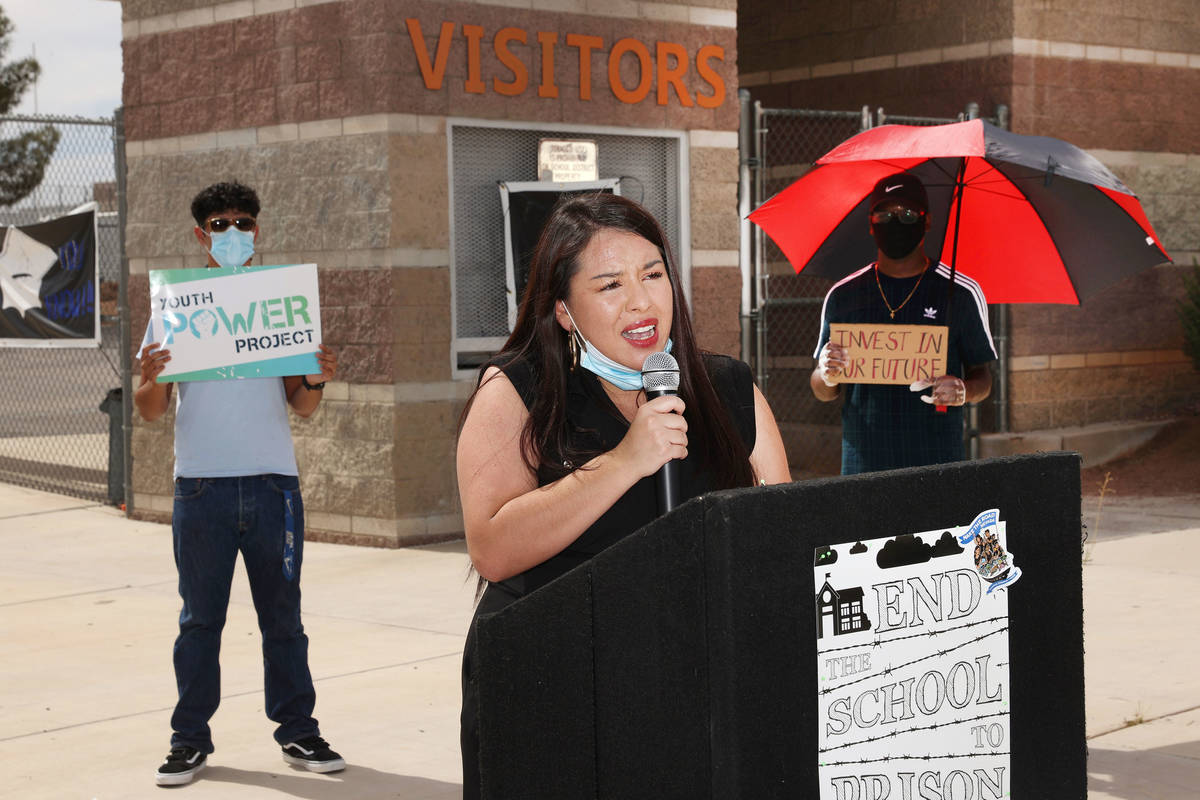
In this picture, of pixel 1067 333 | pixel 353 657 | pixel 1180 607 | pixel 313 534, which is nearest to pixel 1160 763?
pixel 1180 607

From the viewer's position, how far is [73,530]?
38.6ft

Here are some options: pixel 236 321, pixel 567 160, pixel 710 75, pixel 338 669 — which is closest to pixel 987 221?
pixel 236 321

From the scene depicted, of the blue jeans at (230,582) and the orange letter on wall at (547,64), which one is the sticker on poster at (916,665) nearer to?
the blue jeans at (230,582)

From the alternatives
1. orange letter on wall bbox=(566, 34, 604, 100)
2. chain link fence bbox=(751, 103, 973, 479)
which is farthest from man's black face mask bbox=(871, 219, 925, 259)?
chain link fence bbox=(751, 103, 973, 479)

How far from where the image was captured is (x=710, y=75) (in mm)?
11906

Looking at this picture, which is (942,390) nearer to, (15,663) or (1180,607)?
(1180,607)

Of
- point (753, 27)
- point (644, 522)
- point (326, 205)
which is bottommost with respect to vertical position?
point (644, 522)

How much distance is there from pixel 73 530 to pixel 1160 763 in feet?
28.1

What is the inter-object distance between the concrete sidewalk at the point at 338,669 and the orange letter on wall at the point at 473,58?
3147mm

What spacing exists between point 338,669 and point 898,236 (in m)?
3.40

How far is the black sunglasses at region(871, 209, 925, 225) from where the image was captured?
5.59m

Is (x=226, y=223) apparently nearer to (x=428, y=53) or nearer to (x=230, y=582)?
(x=230, y=582)

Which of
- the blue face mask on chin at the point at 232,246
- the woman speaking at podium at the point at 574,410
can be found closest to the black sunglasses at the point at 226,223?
the blue face mask on chin at the point at 232,246

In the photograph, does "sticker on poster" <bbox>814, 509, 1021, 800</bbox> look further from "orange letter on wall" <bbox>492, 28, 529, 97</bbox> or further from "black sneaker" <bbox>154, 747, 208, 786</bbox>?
"orange letter on wall" <bbox>492, 28, 529, 97</bbox>
